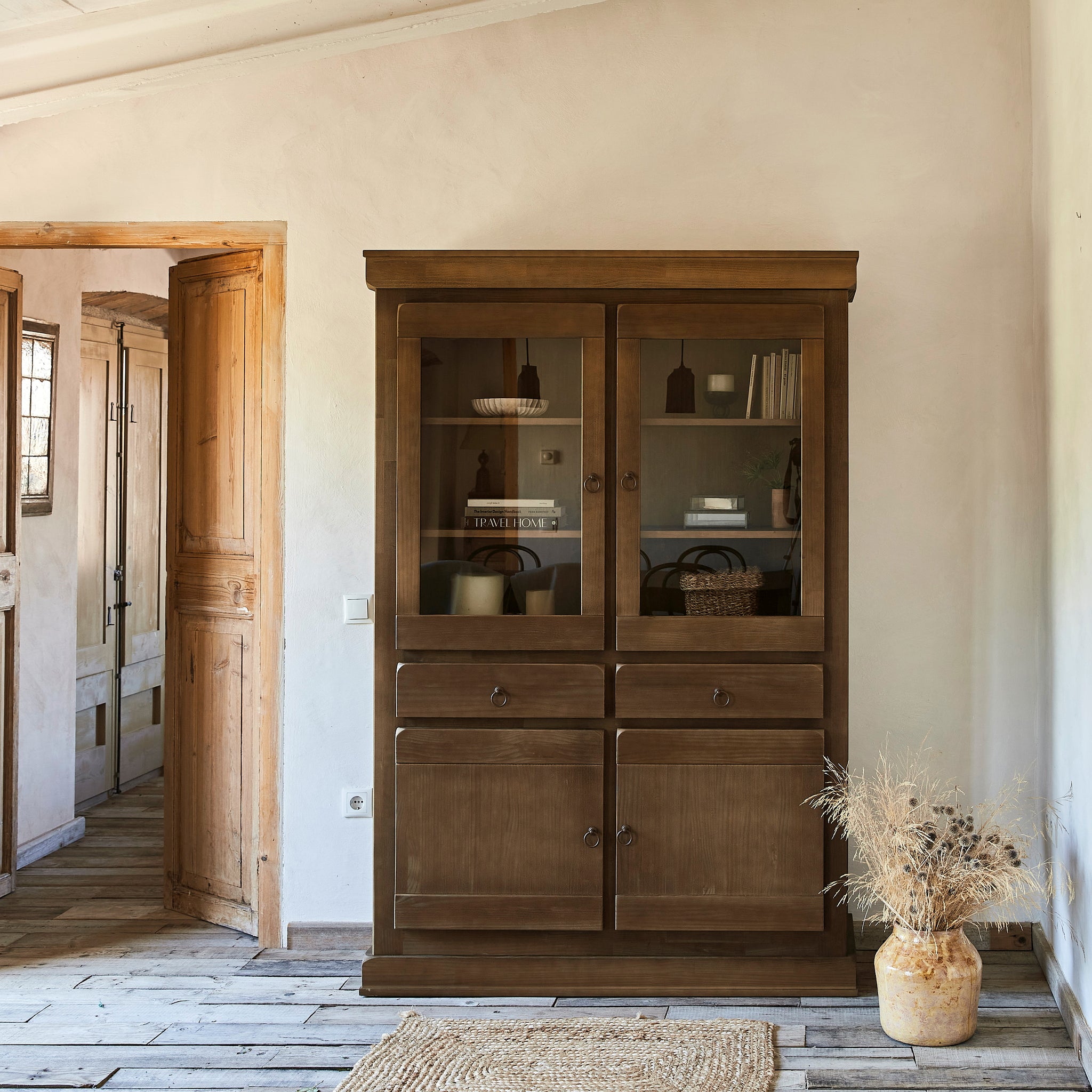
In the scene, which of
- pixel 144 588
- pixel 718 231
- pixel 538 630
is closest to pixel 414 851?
pixel 538 630

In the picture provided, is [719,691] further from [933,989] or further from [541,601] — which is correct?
[933,989]

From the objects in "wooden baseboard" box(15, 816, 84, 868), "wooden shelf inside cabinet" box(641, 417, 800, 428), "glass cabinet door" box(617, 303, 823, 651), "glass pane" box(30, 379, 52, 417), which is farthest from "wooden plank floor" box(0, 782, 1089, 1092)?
"glass pane" box(30, 379, 52, 417)

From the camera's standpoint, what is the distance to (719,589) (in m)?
2.57

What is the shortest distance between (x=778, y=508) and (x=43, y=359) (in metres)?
2.92

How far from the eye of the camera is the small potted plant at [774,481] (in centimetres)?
256

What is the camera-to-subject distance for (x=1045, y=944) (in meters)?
2.75

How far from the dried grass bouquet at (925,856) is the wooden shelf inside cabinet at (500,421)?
112cm

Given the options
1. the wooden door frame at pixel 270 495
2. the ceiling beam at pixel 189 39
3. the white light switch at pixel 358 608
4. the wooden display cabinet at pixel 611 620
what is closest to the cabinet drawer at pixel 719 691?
the wooden display cabinet at pixel 611 620

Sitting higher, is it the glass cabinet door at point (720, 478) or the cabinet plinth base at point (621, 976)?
the glass cabinet door at point (720, 478)

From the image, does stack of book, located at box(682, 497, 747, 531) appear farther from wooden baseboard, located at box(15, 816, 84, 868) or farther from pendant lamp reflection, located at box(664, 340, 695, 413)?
wooden baseboard, located at box(15, 816, 84, 868)

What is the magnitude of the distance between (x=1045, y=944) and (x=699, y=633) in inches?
52.4

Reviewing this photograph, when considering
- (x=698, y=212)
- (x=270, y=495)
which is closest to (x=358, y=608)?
(x=270, y=495)

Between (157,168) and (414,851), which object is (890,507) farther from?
(157,168)

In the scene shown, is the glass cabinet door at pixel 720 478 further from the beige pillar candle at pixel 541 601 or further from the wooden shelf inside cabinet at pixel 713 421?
the beige pillar candle at pixel 541 601
